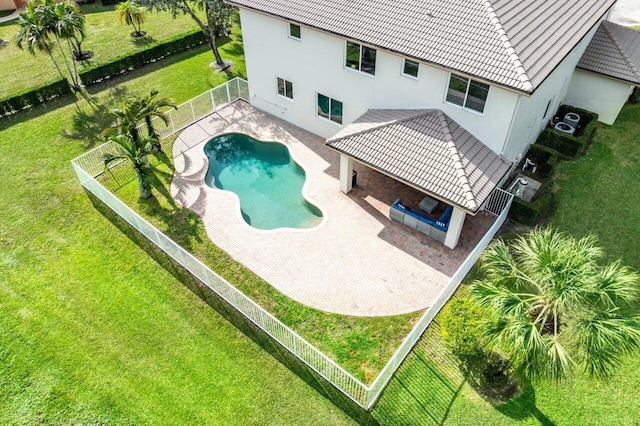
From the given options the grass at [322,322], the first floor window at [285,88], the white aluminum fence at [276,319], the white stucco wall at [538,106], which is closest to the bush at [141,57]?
the white aluminum fence at [276,319]

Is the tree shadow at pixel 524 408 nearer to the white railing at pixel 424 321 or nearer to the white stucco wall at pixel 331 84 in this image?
the white railing at pixel 424 321

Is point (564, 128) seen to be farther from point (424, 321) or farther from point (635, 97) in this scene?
point (424, 321)

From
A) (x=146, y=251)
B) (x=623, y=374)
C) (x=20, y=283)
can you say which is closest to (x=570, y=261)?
(x=623, y=374)

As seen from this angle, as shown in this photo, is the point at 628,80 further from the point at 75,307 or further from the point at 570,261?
the point at 75,307

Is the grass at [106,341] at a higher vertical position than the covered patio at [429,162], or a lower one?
lower

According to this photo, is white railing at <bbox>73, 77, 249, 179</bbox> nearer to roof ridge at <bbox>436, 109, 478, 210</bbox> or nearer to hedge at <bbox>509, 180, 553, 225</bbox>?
roof ridge at <bbox>436, 109, 478, 210</bbox>
